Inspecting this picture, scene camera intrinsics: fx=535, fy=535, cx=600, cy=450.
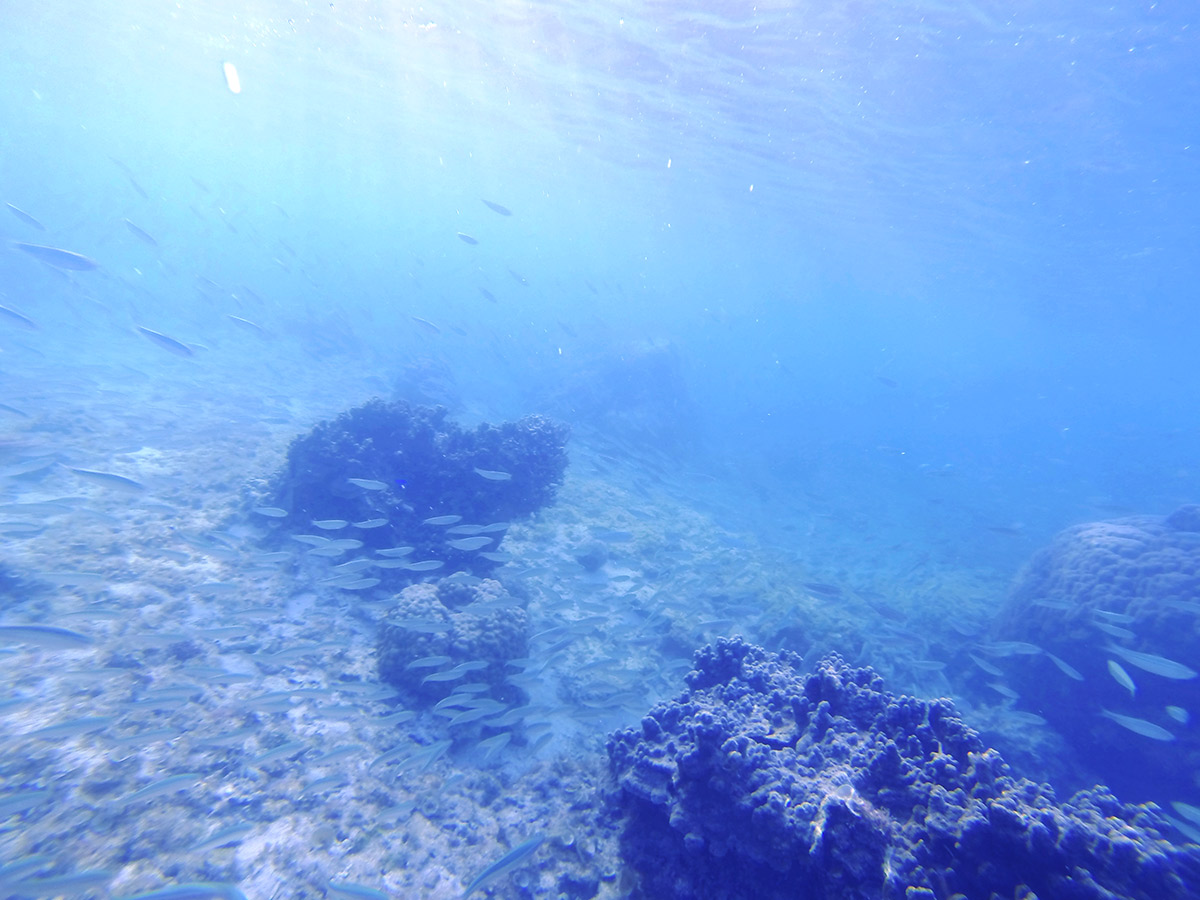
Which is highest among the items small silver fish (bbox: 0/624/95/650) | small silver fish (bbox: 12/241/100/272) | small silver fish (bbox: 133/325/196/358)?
small silver fish (bbox: 12/241/100/272)

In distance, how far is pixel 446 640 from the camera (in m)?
6.93

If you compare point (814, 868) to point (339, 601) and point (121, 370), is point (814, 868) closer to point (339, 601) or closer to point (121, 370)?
point (339, 601)

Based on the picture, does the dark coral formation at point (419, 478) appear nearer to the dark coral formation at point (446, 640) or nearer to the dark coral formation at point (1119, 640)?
the dark coral formation at point (446, 640)

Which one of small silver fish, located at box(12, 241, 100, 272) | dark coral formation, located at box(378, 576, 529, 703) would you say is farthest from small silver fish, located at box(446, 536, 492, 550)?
small silver fish, located at box(12, 241, 100, 272)

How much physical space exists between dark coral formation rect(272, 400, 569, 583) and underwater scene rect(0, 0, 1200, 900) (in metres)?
0.08

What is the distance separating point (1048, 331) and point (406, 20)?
264 ft

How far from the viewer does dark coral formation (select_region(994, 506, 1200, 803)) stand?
321 inches

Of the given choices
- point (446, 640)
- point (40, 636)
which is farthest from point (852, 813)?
point (40, 636)

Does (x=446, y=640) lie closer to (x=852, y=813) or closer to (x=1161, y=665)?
(x=852, y=813)

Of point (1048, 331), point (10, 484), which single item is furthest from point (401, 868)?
point (1048, 331)

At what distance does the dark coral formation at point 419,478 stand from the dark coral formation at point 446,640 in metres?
1.37

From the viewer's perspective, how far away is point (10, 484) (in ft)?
29.6

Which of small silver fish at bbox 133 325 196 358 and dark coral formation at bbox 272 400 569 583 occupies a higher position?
small silver fish at bbox 133 325 196 358

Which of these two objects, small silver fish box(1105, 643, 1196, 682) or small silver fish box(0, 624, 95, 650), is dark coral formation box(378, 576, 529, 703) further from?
small silver fish box(1105, 643, 1196, 682)
